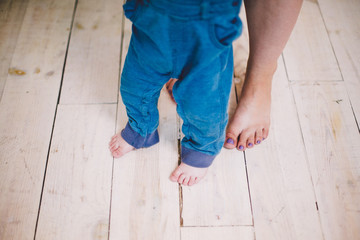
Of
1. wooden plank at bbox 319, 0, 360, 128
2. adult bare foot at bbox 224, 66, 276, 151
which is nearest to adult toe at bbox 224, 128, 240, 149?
adult bare foot at bbox 224, 66, 276, 151

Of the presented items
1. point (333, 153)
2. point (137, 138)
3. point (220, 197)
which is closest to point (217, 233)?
point (220, 197)

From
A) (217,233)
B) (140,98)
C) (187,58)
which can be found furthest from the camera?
(217,233)

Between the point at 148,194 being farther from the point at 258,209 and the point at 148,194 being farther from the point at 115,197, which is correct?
the point at 258,209

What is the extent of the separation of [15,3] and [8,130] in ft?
2.18

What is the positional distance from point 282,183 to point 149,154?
0.43 m

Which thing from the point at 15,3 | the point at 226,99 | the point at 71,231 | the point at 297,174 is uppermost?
the point at 226,99

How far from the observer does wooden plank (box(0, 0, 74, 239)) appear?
0.74 meters

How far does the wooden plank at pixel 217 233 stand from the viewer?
2.31 ft

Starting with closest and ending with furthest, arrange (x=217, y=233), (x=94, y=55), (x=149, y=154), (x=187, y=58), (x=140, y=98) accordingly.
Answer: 1. (x=187, y=58)
2. (x=140, y=98)
3. (x=217, y=233)
4. (x=149, y=154)
5. (x=94, y=55)

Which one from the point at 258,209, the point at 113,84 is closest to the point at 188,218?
the point at 258,209

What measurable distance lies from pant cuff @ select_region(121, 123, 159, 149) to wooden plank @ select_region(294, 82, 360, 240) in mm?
517

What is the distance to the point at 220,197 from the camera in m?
0.76

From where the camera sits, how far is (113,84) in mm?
946

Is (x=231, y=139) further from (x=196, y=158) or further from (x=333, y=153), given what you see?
(x=333, y=153)
